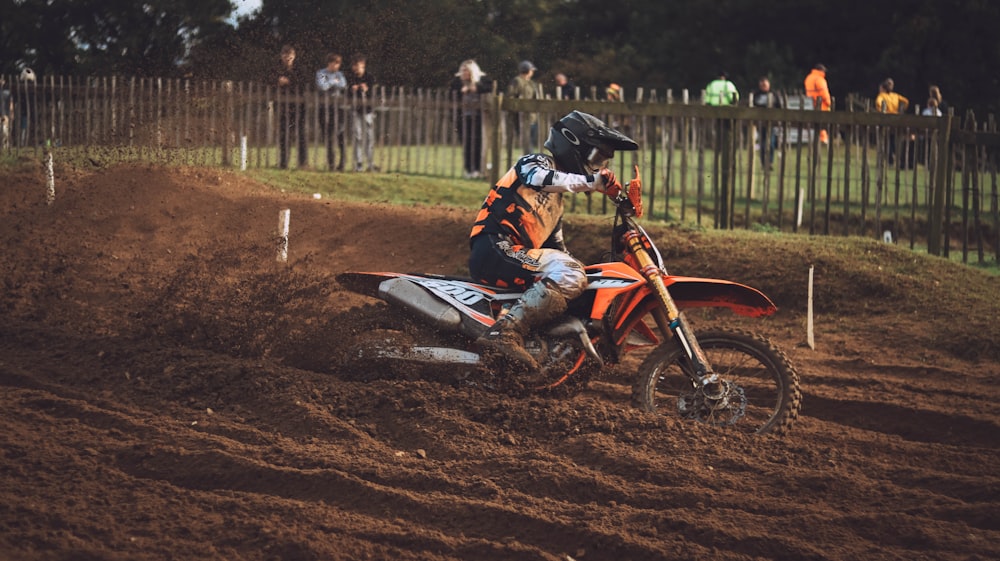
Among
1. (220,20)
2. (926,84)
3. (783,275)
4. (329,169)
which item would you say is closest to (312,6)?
(220,20)

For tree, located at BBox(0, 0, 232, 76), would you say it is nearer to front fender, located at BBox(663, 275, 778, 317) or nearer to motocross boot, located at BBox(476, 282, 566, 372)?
motocross boot, located at BBox(476, 282, 566, 372)

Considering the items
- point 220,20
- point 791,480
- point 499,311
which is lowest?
point 791,480

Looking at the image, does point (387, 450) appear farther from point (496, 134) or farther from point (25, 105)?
point (25, 105)

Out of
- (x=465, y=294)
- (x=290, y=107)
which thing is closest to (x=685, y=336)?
(x=465, y=294)

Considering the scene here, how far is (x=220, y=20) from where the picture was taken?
14.7 m

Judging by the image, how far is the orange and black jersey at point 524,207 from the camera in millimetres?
7293

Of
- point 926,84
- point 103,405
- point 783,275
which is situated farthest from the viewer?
point 926,84

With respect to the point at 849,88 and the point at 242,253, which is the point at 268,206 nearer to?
the point at 242,253

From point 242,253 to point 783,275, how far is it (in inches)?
196

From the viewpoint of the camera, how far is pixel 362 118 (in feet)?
58.2

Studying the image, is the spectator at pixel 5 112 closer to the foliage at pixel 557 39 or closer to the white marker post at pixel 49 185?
the foliage at pixel 557 39

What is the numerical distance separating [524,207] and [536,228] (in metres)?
0.16

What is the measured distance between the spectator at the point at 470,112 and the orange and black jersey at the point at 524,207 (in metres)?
9.72

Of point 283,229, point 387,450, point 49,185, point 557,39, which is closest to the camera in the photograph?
point 387,450
